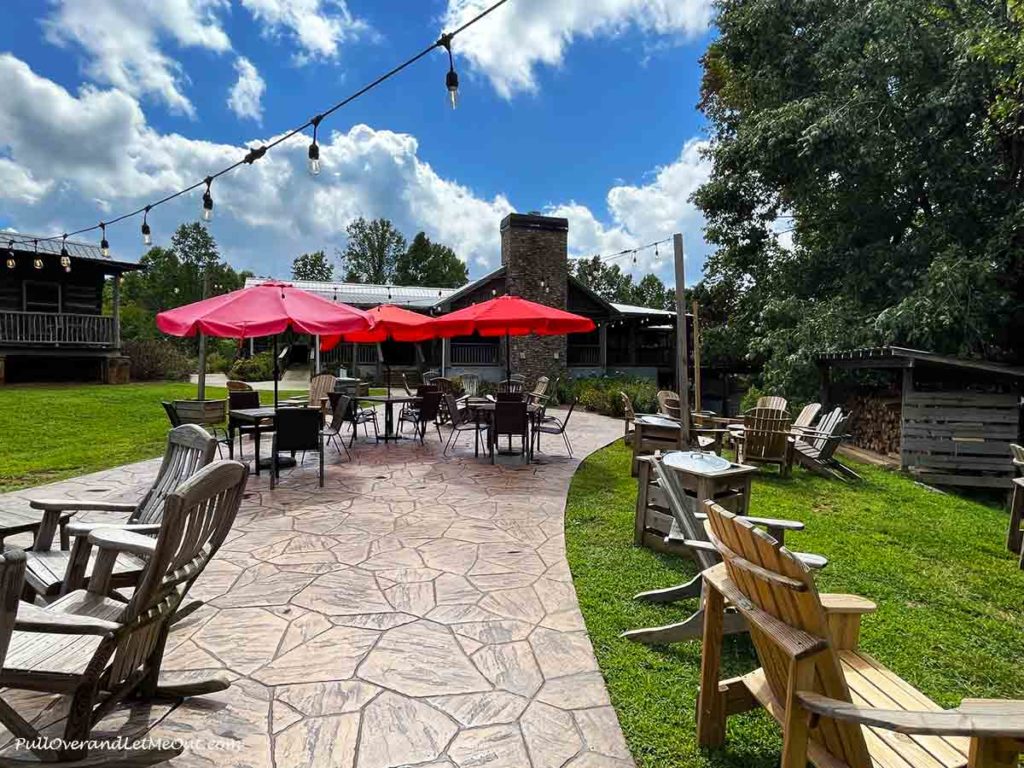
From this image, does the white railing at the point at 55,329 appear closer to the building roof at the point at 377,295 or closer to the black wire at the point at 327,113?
the building roof at the point at 377,295

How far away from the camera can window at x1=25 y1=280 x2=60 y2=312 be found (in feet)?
59.6

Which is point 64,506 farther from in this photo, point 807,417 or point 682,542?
point 807,417

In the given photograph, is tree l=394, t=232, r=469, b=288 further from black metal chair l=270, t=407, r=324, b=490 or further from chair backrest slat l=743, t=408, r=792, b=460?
black metal chair l=270, t=407, r=324, b=490

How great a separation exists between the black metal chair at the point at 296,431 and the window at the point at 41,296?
59.6ft

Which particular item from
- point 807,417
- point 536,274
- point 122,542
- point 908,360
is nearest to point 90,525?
point 122,542

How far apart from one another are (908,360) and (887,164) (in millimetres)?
6343

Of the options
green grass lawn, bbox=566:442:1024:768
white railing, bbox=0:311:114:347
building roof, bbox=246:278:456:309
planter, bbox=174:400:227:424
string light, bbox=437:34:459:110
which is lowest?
green grass lawn, bbox=566:442:1024:768

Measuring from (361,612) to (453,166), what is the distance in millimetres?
24895

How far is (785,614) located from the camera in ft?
4.97

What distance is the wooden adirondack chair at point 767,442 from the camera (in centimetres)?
732

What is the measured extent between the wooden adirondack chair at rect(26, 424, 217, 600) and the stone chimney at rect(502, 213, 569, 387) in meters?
16.3

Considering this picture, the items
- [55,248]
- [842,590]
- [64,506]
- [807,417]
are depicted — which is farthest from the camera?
[55,248]

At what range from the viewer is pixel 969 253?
11039 mm

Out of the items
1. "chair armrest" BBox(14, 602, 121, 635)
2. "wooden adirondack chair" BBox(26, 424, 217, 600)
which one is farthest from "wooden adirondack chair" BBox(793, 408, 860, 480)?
"chair armrest" BBox(14, 602, 121, 635)
